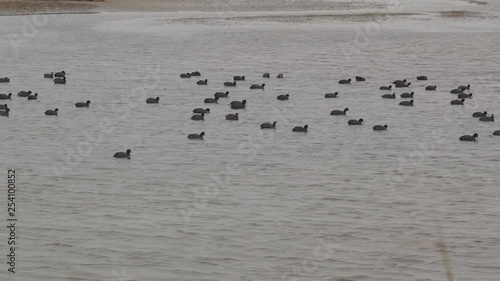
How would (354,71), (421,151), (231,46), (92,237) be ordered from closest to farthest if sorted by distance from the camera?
(92,237), (421,151), (354,71), (231,46)

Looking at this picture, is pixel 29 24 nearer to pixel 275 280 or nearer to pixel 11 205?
pixel 11 205

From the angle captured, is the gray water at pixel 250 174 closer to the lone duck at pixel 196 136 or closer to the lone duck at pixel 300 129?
the lone duck at pixel 196 136

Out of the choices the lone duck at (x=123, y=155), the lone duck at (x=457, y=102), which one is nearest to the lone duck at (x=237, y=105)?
the lone duck at (x=457, y=102)

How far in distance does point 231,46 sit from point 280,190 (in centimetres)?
4742

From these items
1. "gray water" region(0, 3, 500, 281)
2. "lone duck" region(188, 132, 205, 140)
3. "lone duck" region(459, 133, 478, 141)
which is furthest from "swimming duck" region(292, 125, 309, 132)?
"lone duck" region(459, 133, 478, 141)

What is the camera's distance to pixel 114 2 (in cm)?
12319

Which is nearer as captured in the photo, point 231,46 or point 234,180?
point 234,180

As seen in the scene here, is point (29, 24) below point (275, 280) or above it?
above

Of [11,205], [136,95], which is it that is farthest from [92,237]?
[136,95]

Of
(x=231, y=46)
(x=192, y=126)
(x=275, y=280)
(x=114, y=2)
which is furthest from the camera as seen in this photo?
(x=114, y=2)

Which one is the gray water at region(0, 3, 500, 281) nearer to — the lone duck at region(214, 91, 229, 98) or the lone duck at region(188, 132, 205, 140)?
the lone duck at region(188, 132, 205, 140)

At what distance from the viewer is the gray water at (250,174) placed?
26359 millimetres

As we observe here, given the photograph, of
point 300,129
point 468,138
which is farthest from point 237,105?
point 468,138

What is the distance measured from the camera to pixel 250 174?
118 ft
